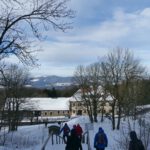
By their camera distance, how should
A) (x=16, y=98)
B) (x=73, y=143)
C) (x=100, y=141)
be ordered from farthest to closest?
(x=16, y=98), (x=100, y=141), (x=73, y=143)

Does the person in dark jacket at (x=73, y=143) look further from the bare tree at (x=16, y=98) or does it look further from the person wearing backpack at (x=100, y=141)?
the bare tree at (x=16, y=98)

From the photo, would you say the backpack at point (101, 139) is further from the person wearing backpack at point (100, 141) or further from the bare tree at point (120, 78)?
the bare tree at point (120, 78)

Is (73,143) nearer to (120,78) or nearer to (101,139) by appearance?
(101,139)

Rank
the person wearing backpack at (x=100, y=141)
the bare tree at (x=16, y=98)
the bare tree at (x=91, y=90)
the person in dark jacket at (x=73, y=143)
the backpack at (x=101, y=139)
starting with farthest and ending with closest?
1. the bare tree at (x=91, y=90)
2. the bare tree at (x=16, y=98)
3. the backpack at (x=101, y=139)
4. the person wearing backpack at (x=100, y=141)
5. the person in dark jacket at (x=73, y=143)

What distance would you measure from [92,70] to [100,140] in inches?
2627

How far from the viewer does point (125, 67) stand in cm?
6962

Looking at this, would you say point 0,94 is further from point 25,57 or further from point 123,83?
point 25,57

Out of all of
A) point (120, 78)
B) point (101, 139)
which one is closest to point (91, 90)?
point (120, 78)

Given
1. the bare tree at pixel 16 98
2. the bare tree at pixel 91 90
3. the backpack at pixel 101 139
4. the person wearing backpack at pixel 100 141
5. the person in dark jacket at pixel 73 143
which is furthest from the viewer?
the bare tree at pixel 91 90

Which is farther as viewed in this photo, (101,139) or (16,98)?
(16,98)

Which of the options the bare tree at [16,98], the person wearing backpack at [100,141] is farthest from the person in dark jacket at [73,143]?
the bare tree at [16,98]

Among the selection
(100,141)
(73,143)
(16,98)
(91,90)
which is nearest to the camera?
(73,143)

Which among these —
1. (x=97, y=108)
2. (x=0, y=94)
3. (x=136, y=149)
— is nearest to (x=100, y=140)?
(x=136, y=149)

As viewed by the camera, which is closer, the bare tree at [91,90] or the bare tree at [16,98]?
the bare tree at [16,98]
